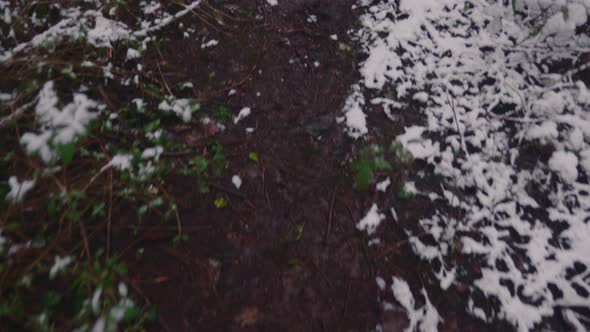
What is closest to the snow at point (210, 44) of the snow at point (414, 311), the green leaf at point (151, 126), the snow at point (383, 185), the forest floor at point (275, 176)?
the forest floor at point (275, 176)

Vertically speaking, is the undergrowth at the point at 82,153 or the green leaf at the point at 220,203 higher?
the undergrowth at the point at 82,153

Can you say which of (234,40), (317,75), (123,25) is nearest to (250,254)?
(317,75)

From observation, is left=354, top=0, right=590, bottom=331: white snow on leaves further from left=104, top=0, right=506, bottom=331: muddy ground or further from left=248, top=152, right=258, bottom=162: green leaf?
left=248, top=152, right=258, bottom=162: green leaf

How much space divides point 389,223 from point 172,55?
1.98 metres

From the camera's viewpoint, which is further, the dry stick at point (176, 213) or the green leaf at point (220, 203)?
the green leaf at point (220, 203)

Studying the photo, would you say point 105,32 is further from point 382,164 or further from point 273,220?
point 382,164

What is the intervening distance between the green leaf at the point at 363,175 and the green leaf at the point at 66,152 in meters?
1.64

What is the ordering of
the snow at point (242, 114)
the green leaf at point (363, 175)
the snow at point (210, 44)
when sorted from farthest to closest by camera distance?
1. the snow at point (210, 44)
2. the snow at point (242, 114)
3. the green leaf at point (363, 175)

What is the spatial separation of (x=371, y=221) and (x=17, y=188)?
1940mm

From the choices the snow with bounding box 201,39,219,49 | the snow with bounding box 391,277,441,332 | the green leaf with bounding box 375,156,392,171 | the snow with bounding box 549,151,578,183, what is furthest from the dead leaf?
the snow with bounding box 549,151,578,183

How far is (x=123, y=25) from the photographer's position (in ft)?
7.91

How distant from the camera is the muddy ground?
162 centimetres

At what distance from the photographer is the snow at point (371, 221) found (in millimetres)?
1915

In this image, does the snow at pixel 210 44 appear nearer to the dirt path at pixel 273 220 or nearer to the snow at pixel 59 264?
the dirt path at pixel 273 220
